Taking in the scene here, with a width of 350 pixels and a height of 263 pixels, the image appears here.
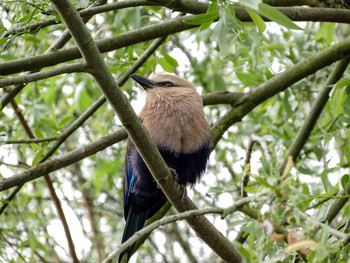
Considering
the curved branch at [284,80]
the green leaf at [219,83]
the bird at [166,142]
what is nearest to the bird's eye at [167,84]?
the bird at [166,142]

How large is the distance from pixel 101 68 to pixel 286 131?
10.6ft

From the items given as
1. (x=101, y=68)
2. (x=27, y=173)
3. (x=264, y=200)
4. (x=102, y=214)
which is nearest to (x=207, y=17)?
(x=101, y=68)

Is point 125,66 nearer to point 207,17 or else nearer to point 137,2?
point 137,2

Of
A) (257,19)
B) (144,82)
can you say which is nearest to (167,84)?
(144,82)

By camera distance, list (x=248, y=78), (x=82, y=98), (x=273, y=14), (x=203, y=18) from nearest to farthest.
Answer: (x=273, y=14) → (x=203, y=18) → (x=248, y=78) → (x=82, y=98)

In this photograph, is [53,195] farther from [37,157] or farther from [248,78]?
[248,78]

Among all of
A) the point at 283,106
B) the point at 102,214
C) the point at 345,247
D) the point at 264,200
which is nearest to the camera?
the point at 264,200

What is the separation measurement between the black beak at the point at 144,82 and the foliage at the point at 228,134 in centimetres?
10

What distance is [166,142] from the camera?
409cm

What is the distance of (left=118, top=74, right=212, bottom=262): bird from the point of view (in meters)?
4.15

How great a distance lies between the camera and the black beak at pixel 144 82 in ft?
14.3

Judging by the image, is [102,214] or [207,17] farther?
[102,214]

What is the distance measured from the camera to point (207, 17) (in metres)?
2.67

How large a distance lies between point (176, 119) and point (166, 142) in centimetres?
28
